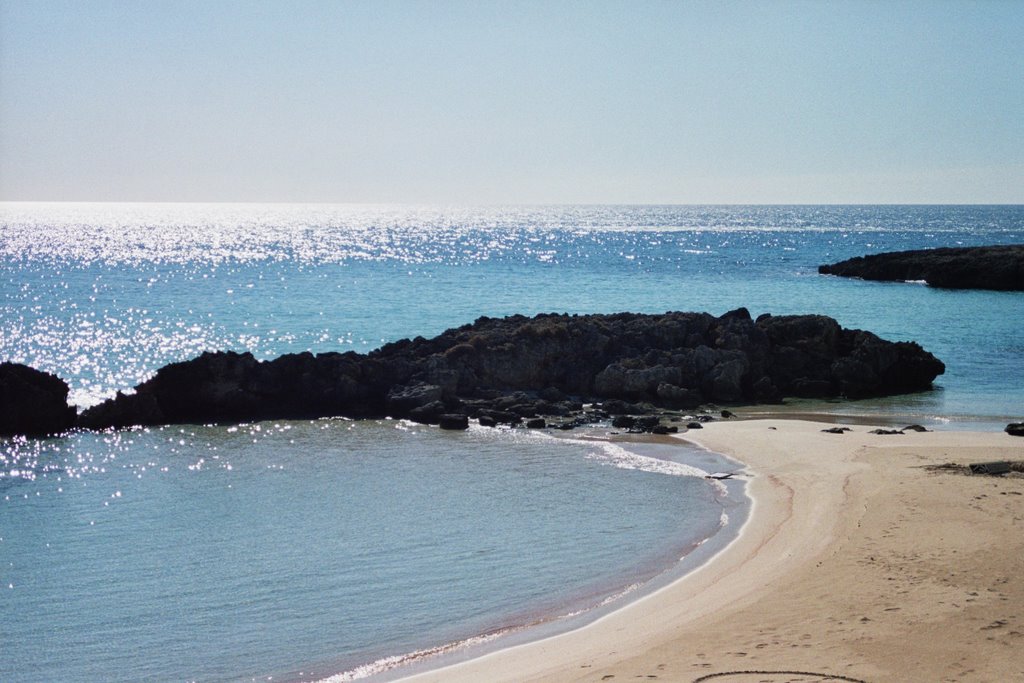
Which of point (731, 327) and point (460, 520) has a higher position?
point (731, 327)

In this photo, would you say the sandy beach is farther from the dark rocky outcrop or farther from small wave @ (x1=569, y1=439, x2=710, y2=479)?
the dark rocky outcrop

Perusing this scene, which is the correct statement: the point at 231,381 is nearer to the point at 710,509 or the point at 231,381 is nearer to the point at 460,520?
the point at 460,520

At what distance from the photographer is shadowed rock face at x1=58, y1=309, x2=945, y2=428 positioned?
87.8 feet

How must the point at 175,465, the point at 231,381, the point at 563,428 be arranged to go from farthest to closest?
the point at 231,381
the point at 563,428
the point at 175,465

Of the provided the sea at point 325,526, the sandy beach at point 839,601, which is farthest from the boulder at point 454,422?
the sandy beach at point 839,601

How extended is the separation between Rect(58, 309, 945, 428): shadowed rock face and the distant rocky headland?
4 centimetres

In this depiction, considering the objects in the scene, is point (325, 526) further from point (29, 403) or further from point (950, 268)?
point (950, 268)

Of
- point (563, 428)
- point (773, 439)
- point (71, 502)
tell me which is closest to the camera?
point (71, 502)

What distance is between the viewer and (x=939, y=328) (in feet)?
156

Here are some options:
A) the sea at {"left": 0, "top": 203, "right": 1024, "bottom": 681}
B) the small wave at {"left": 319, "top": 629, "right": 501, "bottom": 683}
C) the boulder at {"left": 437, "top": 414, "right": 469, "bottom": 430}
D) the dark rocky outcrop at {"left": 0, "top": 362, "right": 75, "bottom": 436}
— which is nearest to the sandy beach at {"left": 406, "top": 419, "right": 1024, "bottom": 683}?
the small wave at {"left": 319, "top": 629, "right": 501, "bottom": 683}

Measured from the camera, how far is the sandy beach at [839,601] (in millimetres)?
10477

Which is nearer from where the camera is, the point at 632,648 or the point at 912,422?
the point at 632,648

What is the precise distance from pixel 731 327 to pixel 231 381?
15.0 m

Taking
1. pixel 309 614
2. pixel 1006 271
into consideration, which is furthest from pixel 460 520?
pixel 1006 271
